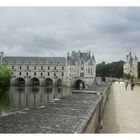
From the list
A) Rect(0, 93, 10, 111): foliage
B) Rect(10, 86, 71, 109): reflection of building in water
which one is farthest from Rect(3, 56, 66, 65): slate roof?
Rect(0, 93, 10, 111): foliage

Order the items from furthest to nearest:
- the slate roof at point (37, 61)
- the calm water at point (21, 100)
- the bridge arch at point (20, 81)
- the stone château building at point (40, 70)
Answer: the slate roof at point (37, 61) < the bridge arch at point (20, 81) < the stone château building at point (40, 70) < the calm water at point (21, 100)

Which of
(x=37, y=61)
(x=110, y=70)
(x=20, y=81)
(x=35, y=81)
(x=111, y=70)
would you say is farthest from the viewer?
(x=35, y=81)

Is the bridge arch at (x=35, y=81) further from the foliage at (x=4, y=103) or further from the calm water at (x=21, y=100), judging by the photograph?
the foliage at (x=4, y=103)

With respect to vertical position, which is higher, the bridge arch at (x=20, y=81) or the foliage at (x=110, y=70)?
the foliage at (x=110, y=70)

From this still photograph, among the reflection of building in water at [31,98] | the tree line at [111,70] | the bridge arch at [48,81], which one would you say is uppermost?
the tree line at [111,70]

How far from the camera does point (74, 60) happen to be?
1454 inches

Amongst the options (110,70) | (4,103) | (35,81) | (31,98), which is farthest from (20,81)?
(4,103)

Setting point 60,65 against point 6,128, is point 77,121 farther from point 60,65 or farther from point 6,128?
point 60,65

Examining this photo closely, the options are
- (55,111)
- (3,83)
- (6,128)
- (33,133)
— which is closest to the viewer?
(33,133)

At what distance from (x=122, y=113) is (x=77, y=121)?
428 centimetres

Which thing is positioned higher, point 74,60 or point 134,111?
point 74,60

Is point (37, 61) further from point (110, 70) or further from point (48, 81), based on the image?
point (110, 70)

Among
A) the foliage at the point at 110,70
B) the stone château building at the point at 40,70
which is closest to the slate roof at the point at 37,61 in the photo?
the stone château building at the point at 40,70

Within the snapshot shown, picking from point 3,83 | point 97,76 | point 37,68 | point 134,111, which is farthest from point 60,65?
point 134,111
